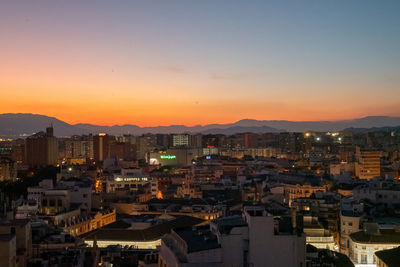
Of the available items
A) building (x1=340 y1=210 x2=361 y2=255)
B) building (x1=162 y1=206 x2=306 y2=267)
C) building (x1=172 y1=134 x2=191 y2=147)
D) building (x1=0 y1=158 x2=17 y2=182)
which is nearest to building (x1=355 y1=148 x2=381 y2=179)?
building (x1=340 y1=210 x2=361 y2=255)

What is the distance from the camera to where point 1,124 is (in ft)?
576

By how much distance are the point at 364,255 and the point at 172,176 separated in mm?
41644

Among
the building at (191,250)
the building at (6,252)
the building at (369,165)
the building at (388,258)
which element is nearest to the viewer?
the building at (6,252)

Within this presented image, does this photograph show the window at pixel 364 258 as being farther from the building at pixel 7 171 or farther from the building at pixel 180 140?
the building at pixel 180 140

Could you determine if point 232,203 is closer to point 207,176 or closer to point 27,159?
point 207,176

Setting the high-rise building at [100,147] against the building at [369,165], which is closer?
the building at [369,165]

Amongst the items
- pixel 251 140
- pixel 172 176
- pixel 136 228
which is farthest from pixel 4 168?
pixel 251 140

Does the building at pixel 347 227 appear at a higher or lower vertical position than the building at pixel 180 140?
lower

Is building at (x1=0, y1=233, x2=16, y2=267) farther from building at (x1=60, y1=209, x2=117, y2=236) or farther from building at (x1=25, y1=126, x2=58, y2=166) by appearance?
building at (x1=25, y1=126, x2=58, y2=166)

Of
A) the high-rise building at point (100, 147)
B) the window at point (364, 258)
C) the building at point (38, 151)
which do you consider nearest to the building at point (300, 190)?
the window at point (364, 258)

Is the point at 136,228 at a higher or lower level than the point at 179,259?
lower

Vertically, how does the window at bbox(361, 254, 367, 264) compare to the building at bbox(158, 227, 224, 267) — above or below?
below

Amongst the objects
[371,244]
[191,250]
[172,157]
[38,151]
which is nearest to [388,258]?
[371,244]

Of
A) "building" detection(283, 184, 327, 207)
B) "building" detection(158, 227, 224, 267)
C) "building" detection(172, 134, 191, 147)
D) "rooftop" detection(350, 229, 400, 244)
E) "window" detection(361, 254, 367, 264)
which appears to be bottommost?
"window" detection(361, 254, 367, 264)
